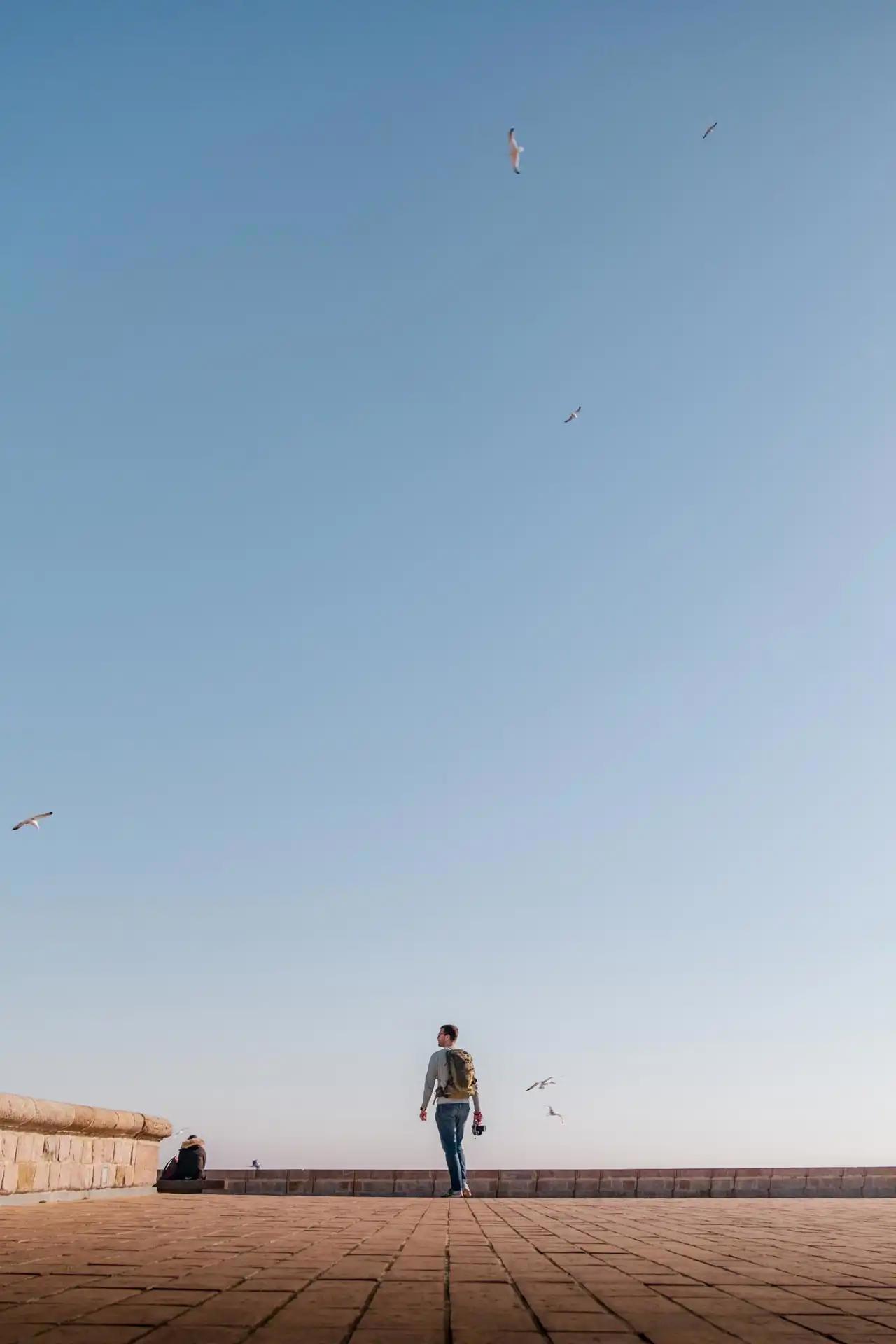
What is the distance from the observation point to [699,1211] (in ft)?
34.3

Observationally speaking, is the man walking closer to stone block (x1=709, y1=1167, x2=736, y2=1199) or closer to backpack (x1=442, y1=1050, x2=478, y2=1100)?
backpack (x1=442, y1=1050, x2=478, y2=1100)

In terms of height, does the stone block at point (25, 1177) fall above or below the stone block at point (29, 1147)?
below

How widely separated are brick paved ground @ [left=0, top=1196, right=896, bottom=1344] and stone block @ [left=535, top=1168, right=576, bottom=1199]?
6900 mm

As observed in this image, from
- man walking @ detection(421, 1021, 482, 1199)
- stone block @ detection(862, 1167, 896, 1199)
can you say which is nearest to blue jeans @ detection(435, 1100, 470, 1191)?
man walking @ detection(421, 1021, 482, 1199)

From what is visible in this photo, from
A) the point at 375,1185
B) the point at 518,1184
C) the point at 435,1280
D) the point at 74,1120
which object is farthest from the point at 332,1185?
the point at 435,1280

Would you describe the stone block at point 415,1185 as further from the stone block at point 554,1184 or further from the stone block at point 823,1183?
the stone block at point 823,1183

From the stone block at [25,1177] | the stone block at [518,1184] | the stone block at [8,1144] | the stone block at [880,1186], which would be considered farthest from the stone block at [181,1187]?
the stone block at [880,1186]

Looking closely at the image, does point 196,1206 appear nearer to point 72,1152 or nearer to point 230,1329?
point 72,1152

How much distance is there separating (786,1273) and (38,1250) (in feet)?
12.3

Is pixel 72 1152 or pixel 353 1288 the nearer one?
pixel 353 1288

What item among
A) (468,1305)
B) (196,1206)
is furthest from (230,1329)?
(196,1206)

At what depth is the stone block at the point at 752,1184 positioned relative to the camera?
50.1ft

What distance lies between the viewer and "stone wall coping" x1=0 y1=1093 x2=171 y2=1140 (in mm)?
8688

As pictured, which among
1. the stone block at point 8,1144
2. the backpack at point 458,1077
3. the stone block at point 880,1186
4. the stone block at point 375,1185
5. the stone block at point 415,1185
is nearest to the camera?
the stone block at point 8,1144
